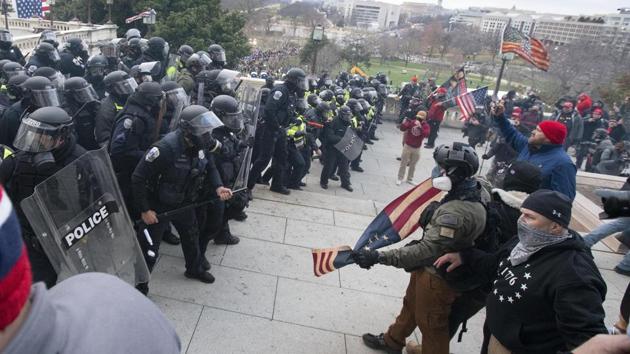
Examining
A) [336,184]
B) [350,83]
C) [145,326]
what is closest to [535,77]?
[350,83]

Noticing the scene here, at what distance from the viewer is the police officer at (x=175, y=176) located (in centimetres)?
420

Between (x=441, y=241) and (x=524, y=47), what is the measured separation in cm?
1283

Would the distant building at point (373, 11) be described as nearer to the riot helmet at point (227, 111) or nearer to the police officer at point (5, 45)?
the police officer at point (5, 45)

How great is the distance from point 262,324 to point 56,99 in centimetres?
354

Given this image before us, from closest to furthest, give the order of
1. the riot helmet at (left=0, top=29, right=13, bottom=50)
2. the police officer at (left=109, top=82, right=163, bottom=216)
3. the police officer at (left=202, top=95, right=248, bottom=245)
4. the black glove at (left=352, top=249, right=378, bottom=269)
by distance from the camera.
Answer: the black glove at (left=352, top=249, right=378, bottom=269), the police officer at (left=109, top=82, right=163, bottom=216), the police officer at (left=202, top=95, right=248, bottom=245), the riot helmet at (left=0, top=29, right=13, bottom=50)

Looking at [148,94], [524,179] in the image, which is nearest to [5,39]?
[148,94]

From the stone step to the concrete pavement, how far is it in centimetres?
39

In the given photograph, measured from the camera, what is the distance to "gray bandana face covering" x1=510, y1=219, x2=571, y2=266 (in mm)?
2660

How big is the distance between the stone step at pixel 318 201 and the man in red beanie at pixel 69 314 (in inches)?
250

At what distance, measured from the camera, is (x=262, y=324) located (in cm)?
433

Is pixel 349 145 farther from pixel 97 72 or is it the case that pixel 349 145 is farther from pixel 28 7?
pixel 28 7

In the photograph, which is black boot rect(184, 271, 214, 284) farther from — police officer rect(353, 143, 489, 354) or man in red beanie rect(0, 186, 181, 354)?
man in red beanie rect(0, 186, 181, 354)

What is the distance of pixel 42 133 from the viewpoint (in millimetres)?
3406

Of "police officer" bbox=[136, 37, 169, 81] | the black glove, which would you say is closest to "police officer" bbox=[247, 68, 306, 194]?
"police officer" bbox=[136, 37, 169, 81]
